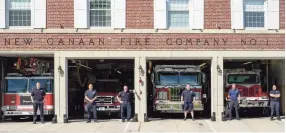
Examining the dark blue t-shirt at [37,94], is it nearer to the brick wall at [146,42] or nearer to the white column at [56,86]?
the white column at [56,86]

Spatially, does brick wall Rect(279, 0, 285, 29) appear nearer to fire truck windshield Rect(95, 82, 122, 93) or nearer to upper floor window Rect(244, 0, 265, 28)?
upper floor window Rect(244, 0, 265, 28)

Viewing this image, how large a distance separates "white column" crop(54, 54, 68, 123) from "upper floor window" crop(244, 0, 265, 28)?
818 centimetres

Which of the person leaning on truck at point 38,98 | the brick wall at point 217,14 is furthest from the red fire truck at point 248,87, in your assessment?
the person leaning on truck at point 38,98

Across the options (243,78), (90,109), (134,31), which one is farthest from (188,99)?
(90,109)

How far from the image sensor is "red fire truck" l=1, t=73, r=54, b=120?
2238 centimetres

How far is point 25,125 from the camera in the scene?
20.7 m

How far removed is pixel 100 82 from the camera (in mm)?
24594

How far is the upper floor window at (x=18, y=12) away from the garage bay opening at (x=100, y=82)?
364 centimetres

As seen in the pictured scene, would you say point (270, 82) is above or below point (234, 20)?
below

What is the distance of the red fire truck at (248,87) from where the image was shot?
77.2 ft

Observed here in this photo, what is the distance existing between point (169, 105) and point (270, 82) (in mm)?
6452

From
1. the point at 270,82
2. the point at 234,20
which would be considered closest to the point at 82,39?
the point at 234,20

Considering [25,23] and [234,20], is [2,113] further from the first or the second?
[234,20]

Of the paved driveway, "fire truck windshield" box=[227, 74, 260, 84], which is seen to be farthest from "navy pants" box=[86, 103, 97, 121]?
"fire truck windshield" box=[227, 74, 260, 84]
